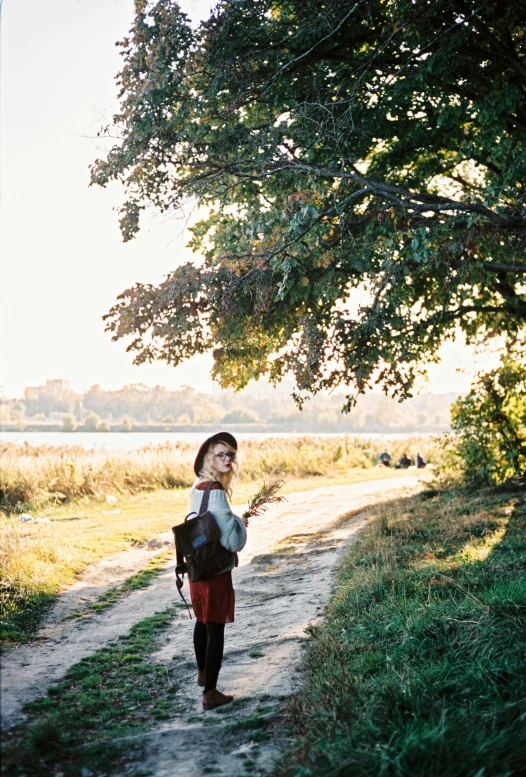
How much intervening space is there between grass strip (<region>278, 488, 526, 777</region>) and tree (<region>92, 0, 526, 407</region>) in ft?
12.0

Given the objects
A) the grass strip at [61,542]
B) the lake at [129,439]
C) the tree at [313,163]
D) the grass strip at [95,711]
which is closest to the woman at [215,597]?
the grass strip at [95,711]

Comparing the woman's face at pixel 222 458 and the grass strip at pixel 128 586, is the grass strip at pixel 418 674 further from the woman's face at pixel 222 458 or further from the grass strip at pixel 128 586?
the grass strip at pixel 128 586

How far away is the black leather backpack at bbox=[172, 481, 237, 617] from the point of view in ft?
16.5

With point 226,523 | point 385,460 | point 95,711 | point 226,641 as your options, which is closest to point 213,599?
point 226,523

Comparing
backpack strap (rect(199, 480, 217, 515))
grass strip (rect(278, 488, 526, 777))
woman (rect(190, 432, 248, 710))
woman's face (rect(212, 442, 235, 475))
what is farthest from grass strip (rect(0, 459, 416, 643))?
grass strip (rect(278, 488, 526, 777))

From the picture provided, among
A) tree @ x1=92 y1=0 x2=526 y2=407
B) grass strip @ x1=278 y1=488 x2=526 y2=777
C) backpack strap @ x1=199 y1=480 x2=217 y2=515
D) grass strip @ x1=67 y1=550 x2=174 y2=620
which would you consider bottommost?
grass strip @ x1=67 y1=550 x2=174 y2=620

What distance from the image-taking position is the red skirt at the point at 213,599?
16.6 ft

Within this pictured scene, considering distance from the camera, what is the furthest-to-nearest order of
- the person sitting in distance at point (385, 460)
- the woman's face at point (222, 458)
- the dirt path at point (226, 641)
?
the person sitting in distance at point (385, 460) < the woman's face at point (222, 458) < the dirt path at point (226, 641)

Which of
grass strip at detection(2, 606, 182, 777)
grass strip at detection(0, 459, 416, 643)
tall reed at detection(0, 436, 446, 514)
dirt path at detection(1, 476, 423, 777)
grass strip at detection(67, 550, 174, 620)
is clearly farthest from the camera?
tall reed at detection(0, 436, 446, 514)

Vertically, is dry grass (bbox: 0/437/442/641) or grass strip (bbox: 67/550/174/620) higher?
dry grass (bbox: 0/437/442/641)

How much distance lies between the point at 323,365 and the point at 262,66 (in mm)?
4652

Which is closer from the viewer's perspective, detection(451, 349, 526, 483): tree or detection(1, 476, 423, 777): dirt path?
detection(1, 476, 423, 777): dirt path

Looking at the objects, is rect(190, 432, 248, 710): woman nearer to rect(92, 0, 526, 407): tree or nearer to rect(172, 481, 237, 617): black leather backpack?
rect(172, 481, 237, 617): black leather backpack

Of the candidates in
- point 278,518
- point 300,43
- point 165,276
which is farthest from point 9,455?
point 300,43
